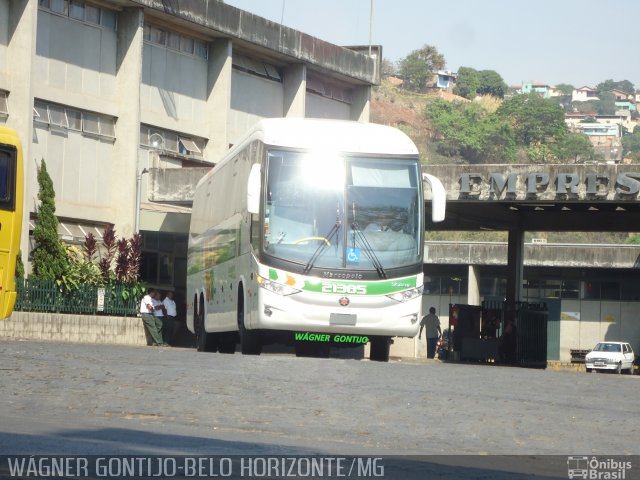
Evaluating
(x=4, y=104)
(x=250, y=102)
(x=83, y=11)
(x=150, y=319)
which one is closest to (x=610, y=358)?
(x=250, y=102)

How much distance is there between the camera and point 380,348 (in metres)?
22.2

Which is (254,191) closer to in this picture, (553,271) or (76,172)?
(76,172)

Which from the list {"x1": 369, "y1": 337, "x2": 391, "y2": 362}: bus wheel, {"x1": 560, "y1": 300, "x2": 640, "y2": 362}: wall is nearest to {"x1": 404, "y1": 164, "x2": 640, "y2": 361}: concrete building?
{"x1": 560, "y1": 300, "x2": 640, "y2": 362}: wall

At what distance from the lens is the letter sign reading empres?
107 ft

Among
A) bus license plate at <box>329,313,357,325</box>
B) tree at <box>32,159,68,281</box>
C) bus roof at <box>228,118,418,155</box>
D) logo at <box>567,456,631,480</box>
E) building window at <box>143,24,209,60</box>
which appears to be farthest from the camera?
building window at <box>143,24,209,60</box>

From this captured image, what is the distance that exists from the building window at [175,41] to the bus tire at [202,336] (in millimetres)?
19346

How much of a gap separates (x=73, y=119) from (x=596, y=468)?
3467 cm

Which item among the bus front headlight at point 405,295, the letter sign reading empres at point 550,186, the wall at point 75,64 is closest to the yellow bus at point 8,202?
the bus front headlight at point 405,295

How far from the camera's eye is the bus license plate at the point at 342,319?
66.0ft

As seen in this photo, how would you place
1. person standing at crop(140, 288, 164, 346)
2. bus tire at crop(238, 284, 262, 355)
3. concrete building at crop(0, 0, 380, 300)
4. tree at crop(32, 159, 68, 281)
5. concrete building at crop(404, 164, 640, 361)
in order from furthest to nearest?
concrete building at crop(404, 164, 640, 361) → concrete building at crop(0, 0, 380, 300) → tree at crop(32, 159, 68, 281) → person standing at crop(140, 288, 164, 346) → bus tire at crop(238, 284, 262, 355)

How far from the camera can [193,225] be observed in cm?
3014

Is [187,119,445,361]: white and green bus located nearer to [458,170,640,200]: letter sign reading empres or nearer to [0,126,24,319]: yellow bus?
[0,126,24,319]: yellow bus

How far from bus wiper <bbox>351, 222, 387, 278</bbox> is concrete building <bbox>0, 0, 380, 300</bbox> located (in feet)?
63.2

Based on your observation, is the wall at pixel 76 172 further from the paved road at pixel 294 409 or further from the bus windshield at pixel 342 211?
the paved road at pixel 294 409
